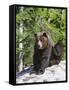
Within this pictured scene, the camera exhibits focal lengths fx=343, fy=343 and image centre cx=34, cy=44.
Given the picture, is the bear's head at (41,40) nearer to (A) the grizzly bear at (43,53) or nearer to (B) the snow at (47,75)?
(A) the grizzly bear at (43,53)

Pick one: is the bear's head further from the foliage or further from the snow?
the snow

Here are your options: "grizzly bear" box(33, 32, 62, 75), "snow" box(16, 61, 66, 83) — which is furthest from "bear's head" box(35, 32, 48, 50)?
"snow" box(16, 61, 66, 83)

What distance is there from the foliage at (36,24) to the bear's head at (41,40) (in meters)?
0.02

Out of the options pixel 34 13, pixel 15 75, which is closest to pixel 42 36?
pixel 34 13

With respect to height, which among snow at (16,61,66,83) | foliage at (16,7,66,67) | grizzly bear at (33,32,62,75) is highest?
foliage at (16,7,66,67)

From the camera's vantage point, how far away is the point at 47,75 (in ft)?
5.97

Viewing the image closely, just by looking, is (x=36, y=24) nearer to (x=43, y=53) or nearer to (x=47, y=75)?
(x=43, y=53)

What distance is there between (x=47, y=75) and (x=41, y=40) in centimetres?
19

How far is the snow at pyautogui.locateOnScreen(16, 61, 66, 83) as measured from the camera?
1760mm

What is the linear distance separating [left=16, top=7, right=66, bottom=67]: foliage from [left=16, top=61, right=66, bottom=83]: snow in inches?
2.6

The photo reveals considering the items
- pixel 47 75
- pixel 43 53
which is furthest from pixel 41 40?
pixel 47 75

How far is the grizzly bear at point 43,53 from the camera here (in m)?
1.79

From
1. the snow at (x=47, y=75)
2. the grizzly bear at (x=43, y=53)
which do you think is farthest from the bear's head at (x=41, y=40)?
the snow at (x=47, y=75)
